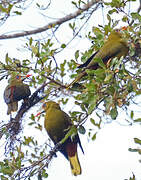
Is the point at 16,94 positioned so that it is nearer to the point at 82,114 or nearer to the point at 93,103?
the point at 82,114

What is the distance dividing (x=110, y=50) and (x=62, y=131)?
959 mm

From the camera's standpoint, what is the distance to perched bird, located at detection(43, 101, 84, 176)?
333 centimetres

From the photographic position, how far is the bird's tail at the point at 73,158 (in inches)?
130

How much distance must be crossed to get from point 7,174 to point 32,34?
1342 millimetres

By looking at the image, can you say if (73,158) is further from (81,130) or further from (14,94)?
(14,94)

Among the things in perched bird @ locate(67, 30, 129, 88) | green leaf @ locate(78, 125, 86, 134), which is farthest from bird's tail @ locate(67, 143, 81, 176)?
green leaf @ locate(78, 125, 86, 134)

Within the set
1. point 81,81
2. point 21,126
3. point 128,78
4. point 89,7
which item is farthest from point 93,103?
point 89,7

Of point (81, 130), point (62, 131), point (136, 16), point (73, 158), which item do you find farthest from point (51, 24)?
point (81, 130)

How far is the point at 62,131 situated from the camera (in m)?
3.45

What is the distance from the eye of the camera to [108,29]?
2.90 m

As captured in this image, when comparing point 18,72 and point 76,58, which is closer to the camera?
point 18,72

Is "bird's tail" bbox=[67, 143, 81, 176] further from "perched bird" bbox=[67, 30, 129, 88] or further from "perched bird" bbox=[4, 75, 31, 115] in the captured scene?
"perched bird" bbox=[4, 75, 31, 115]

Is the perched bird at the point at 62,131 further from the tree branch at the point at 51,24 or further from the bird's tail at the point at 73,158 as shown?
the tree branch at the point at 51,24

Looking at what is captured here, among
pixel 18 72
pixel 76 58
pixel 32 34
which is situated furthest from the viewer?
pixel 32 34
